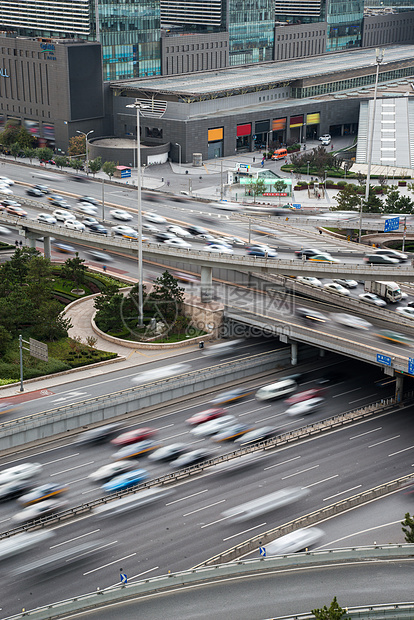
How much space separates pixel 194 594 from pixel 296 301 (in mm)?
51944

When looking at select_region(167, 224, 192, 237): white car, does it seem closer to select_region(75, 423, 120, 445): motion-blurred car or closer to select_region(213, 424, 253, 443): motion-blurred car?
select_region(75, 423, 120, 445): motion-blurred car

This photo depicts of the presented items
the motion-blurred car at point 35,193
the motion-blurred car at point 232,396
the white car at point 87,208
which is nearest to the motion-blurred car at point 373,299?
the motion-blurred car at point 232,396

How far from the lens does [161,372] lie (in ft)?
277

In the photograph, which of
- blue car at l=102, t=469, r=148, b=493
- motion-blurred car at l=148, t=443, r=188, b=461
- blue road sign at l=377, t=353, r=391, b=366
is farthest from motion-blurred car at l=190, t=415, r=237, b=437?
blue road sign at l=377, t=353, r=391, b=366

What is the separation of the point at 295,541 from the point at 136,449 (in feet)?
61.7

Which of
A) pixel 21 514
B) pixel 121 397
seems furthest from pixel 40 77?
pixel 21 514

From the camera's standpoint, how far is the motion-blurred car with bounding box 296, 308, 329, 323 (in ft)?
295

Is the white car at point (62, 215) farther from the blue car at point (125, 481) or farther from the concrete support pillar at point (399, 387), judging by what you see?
the concrete support pillar at point (399, 387)

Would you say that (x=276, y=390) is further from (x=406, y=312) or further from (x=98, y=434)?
(x=406, y=312)

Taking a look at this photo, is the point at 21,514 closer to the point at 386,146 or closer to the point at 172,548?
the point at 172,548

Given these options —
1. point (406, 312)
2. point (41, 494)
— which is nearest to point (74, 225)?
point (406, 312)

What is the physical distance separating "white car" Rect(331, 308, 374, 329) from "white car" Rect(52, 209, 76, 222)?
4036 cm

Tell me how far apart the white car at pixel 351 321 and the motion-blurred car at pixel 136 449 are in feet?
88.3

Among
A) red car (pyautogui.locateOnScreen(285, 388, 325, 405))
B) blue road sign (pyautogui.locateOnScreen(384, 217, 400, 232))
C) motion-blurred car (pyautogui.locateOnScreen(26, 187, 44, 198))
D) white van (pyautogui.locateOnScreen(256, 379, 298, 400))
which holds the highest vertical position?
blue road sign (pyautogui.locateOnScreen(384, 217, 400, 232))
